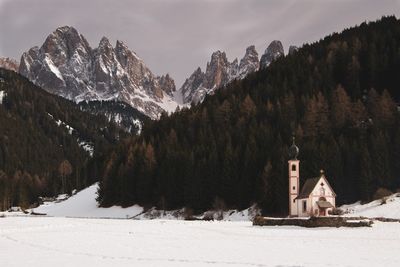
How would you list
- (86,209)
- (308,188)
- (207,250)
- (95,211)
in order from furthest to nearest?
(86,209), (95,211), (308,188), (207,250)

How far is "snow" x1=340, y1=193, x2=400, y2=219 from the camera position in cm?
7600

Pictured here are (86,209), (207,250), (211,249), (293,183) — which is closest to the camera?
(207,250)

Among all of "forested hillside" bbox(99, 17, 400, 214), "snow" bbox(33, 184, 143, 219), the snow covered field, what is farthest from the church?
"snow" bbox(33, 184, 143, 219)

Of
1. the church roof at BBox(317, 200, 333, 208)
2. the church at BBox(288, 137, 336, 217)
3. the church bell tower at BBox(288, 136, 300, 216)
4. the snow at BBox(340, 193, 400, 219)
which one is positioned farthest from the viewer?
the church bell tower at BBox(288, 136, 300, 216)

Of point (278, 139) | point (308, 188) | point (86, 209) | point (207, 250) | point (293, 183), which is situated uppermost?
point (278, 139)

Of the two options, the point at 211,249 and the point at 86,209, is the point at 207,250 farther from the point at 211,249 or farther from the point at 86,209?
the point at 86,209

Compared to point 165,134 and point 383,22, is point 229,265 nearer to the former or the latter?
point 165,134

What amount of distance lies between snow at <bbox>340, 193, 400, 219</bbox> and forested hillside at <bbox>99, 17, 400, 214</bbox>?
6.63 metres

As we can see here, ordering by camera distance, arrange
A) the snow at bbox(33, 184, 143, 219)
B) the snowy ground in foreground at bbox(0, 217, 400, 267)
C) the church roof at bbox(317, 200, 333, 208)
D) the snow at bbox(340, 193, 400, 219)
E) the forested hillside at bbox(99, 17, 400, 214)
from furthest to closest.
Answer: the snow at bbox(33, 184, 143, 219), the forested hillside at bbox(99, 17, 400, 214), the church roof at bbox(317, 200, 333, 208), the snow at bbox(340, 193, 400, 219), the snowy ground in foreground at bbox(0, 217, 400, 267)

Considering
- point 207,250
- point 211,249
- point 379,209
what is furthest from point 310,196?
point 207,250

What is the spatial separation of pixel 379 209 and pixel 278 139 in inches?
1375

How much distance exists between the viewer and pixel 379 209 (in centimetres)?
7838

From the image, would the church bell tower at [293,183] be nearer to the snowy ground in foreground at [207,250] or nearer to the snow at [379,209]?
the snow at [379,209]

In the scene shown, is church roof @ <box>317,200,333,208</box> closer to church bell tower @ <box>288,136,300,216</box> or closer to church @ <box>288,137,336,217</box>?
Result: church @ <box>288,137,336,217</box>
